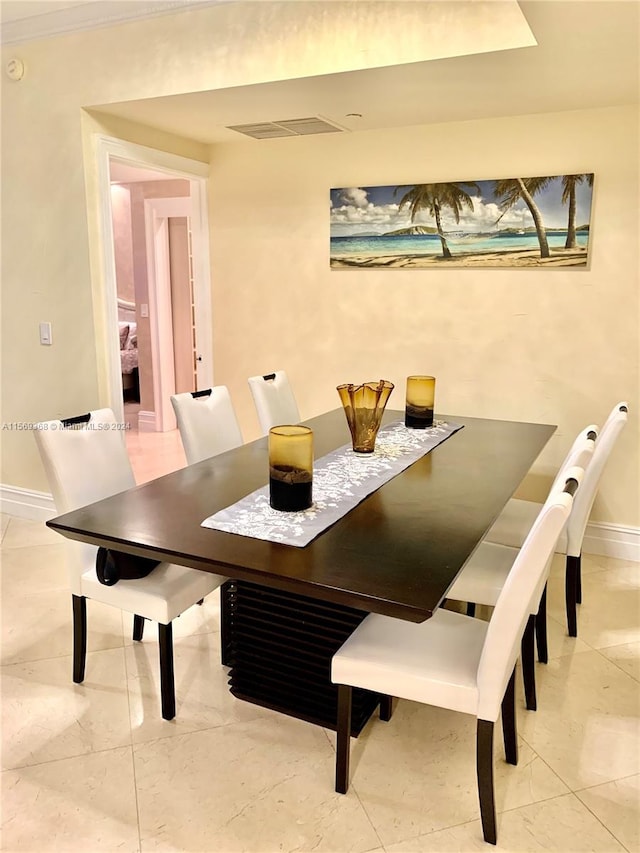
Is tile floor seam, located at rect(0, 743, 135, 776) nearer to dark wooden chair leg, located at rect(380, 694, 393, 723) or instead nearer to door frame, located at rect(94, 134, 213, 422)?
dark wooden chair leg, located at rect(380, 694, 393, 723)

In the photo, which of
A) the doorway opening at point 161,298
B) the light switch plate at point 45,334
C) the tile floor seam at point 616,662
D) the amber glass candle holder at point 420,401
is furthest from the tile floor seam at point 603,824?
the doorway opening at point 161,298

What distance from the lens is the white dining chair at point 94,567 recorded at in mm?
2209

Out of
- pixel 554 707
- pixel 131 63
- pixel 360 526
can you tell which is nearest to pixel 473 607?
pixel 554 707

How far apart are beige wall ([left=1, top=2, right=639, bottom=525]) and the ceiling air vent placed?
0.21 metres

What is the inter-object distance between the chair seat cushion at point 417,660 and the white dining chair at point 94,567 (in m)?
0.65

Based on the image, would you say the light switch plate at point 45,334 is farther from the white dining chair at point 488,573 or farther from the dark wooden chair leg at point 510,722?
the dark wooden chair leg at point 510,722

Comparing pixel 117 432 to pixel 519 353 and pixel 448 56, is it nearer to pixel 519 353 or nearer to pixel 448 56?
pixel 448 56

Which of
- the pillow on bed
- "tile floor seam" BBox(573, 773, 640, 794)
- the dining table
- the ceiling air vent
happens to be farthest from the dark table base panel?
the pillow on bed

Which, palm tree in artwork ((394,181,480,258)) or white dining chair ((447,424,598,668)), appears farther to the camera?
palm tree in artwork ((394,181,480,258))

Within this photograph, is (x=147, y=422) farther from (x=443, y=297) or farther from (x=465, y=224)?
(x=465, y=224)

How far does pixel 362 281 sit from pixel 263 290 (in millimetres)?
706

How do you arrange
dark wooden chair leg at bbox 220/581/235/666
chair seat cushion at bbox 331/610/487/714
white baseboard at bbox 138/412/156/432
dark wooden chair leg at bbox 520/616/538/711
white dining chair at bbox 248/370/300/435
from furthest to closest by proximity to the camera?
white baseboard at bbox 138/412/156/432 → white dining chair at bbox 248/370/300/435 → dark wooden chair leg at bbox 220/581/235/666 → dark wooden chair leg at bbox 520/616/538/711 → chair seat cushion at bbox 331/610/487/714

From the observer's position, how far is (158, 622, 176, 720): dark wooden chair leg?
2.20 metres

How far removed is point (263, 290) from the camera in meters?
4.36
